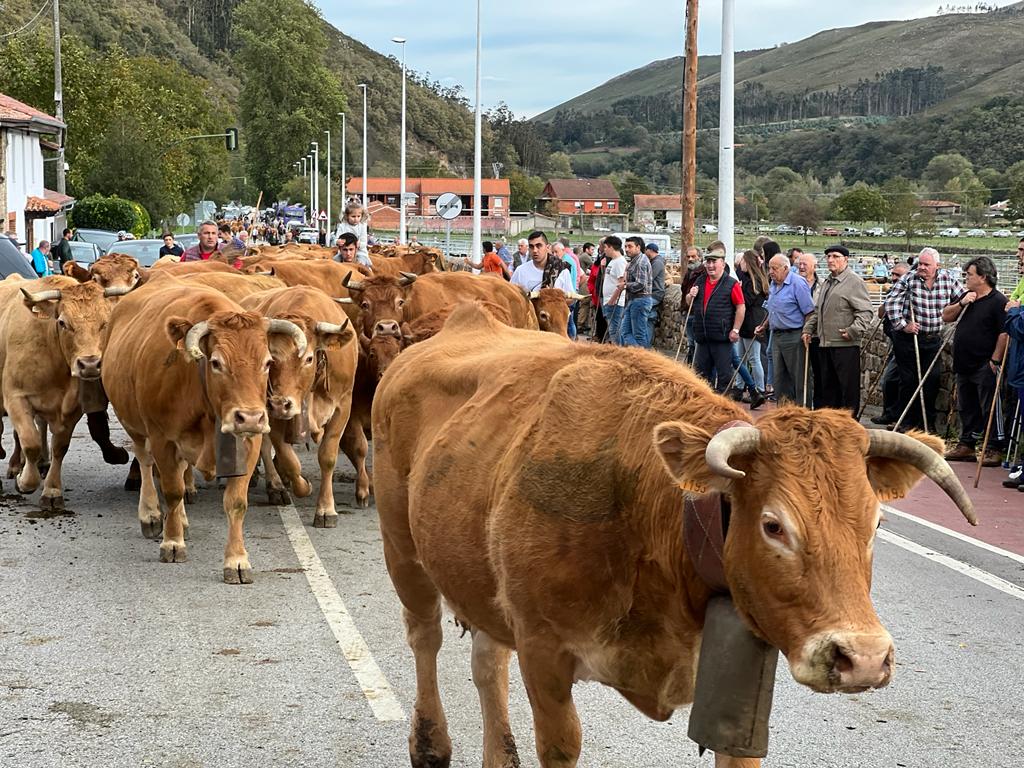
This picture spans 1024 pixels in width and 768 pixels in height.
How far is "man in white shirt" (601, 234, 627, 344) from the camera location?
72.2 feet

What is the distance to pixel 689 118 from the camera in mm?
25281

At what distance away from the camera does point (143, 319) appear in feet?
31.4

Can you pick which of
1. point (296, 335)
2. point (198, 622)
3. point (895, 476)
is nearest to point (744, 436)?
point (895, 476)

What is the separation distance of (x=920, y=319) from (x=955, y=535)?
525 cm

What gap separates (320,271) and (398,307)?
122 inches

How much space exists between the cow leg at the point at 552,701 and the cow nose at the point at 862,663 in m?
1.02

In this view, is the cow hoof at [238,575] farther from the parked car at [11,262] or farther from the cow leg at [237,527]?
the parked car at [11,262]

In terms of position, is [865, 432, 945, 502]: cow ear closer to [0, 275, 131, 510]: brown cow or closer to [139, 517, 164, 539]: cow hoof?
[139, 517, 164, 539]: cow hoof

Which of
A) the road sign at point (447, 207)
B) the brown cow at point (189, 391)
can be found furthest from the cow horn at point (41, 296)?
the road sign at point (447, 207)

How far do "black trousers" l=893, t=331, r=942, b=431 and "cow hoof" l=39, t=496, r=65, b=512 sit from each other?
31.6ft

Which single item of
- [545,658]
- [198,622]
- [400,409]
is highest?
[400,409]

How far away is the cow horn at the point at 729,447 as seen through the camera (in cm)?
329

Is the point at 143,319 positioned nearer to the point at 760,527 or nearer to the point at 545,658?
the point at 545,658

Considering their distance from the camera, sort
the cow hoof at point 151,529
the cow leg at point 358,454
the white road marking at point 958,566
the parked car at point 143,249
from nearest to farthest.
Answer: the white road marking at point 958,566
the cow hoof at point 151,529
the cow leg at point 358,454
the parked car at point 143,249
